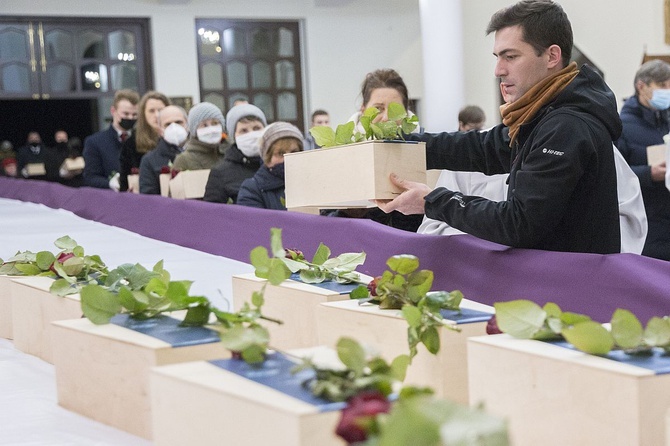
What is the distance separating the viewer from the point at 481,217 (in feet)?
6.44

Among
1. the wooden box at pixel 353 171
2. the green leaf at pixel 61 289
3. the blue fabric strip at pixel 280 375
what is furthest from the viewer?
the wooden box at pixel 353 171

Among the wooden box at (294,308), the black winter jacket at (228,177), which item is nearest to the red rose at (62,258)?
the wooden box at (294,308)

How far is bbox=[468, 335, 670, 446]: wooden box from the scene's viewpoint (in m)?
1.01

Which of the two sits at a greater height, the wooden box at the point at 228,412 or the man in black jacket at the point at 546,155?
the man in black jacket at the point at 546,155

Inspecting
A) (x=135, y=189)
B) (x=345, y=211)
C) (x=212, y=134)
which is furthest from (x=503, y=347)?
(x=135, y=189)

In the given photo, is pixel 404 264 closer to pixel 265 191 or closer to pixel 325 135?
pixel 325 135

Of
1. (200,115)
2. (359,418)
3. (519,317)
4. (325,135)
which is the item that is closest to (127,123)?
(200,115)

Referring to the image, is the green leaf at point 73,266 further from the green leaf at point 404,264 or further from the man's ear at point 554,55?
the man's ear at point 554,55

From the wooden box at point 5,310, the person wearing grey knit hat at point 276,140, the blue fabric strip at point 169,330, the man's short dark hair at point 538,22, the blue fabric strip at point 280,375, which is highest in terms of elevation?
the man's short dark hair at point 538,22

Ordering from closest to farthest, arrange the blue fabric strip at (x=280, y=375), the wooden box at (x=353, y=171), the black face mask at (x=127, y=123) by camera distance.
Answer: the blue fabric strip at (x=280, y=375), the wooden box at (x=353, y=171), the black face mask at (x=127, y=123)

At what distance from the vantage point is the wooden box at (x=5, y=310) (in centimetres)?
201

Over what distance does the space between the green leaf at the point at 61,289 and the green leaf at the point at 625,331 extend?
100 cm

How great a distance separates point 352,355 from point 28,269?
1.19m

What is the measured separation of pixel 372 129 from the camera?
222 cm
